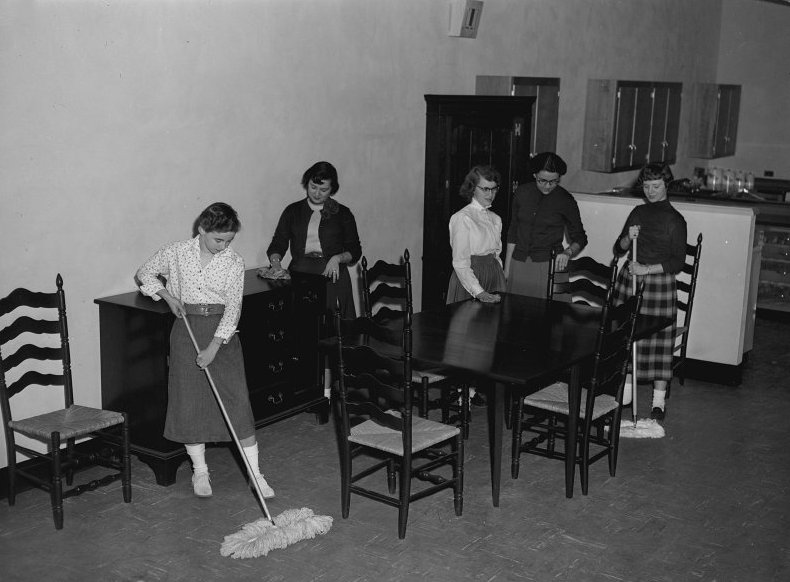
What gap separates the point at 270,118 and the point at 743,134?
8569 mm

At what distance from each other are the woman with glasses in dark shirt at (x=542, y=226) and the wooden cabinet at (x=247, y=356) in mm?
1461

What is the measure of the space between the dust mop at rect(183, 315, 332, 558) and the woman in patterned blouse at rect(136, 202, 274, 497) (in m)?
0.16

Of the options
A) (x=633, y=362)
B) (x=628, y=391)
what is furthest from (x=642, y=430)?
(x=628, y=391)

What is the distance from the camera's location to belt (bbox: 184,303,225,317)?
15.8 ft

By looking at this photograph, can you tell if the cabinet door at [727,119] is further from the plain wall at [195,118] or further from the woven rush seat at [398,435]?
the woven rush seat at [398,435]

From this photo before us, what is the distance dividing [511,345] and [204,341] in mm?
A: 1517

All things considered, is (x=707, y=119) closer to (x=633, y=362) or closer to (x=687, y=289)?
(x=687, y=289)

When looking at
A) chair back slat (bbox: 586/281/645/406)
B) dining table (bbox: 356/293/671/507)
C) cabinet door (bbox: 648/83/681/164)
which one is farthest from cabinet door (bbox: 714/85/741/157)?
chair back slat (bbox: 586/281/645/406)

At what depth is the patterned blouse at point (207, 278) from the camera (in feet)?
15.6

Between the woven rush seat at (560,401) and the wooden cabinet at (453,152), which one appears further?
the wooden cabinet at (453,152)

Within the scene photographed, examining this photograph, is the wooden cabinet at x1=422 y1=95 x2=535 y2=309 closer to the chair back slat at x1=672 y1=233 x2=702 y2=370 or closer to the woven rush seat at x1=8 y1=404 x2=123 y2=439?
the chair back slat at x1=672 y1=233 x2=702 y2=370

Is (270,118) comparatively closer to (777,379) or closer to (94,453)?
(94,453)

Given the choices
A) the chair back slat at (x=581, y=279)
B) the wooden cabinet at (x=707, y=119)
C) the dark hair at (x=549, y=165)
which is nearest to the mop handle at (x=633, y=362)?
the chair back slat at (x=581, y=279)

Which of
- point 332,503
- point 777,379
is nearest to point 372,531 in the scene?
point 332,503
